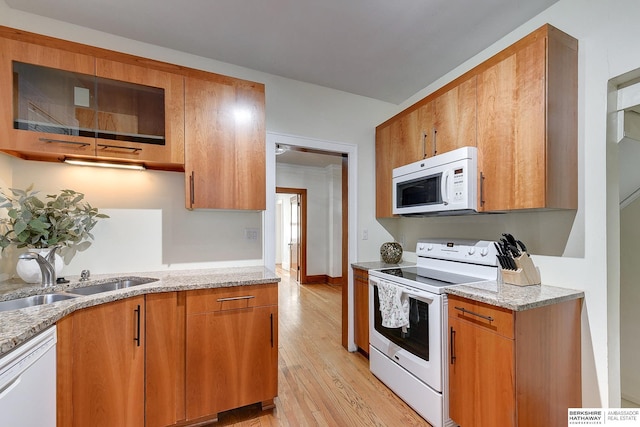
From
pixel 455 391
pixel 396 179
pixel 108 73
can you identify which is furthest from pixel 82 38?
pixel 455 391

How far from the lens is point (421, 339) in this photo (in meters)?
1.85

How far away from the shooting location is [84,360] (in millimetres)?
1379

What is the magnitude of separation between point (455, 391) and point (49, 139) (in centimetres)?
283

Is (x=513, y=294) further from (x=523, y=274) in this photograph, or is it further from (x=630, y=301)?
(x=630, y=301)

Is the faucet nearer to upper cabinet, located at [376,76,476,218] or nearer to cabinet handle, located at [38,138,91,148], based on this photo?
cabinet handle, located at [38,138,91,148]

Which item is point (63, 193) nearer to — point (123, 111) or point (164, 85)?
point (123, 111)

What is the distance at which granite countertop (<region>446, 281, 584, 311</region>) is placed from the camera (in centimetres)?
135

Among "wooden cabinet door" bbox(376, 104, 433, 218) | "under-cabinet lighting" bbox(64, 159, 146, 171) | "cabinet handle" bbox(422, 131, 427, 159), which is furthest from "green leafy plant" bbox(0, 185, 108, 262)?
"cabinet handle" bbox(422, 131, 427, 159)

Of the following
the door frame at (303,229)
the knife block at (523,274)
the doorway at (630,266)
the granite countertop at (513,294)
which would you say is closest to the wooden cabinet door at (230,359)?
the granite countertop at (513,294)

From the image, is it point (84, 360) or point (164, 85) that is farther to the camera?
point (164, 85)

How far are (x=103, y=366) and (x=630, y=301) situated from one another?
3.50 meters

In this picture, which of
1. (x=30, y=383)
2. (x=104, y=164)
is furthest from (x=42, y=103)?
(x=30, y=383)

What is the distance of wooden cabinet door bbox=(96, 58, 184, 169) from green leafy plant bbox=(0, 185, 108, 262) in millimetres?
439

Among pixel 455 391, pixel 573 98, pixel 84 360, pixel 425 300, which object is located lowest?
pixel 455 391
